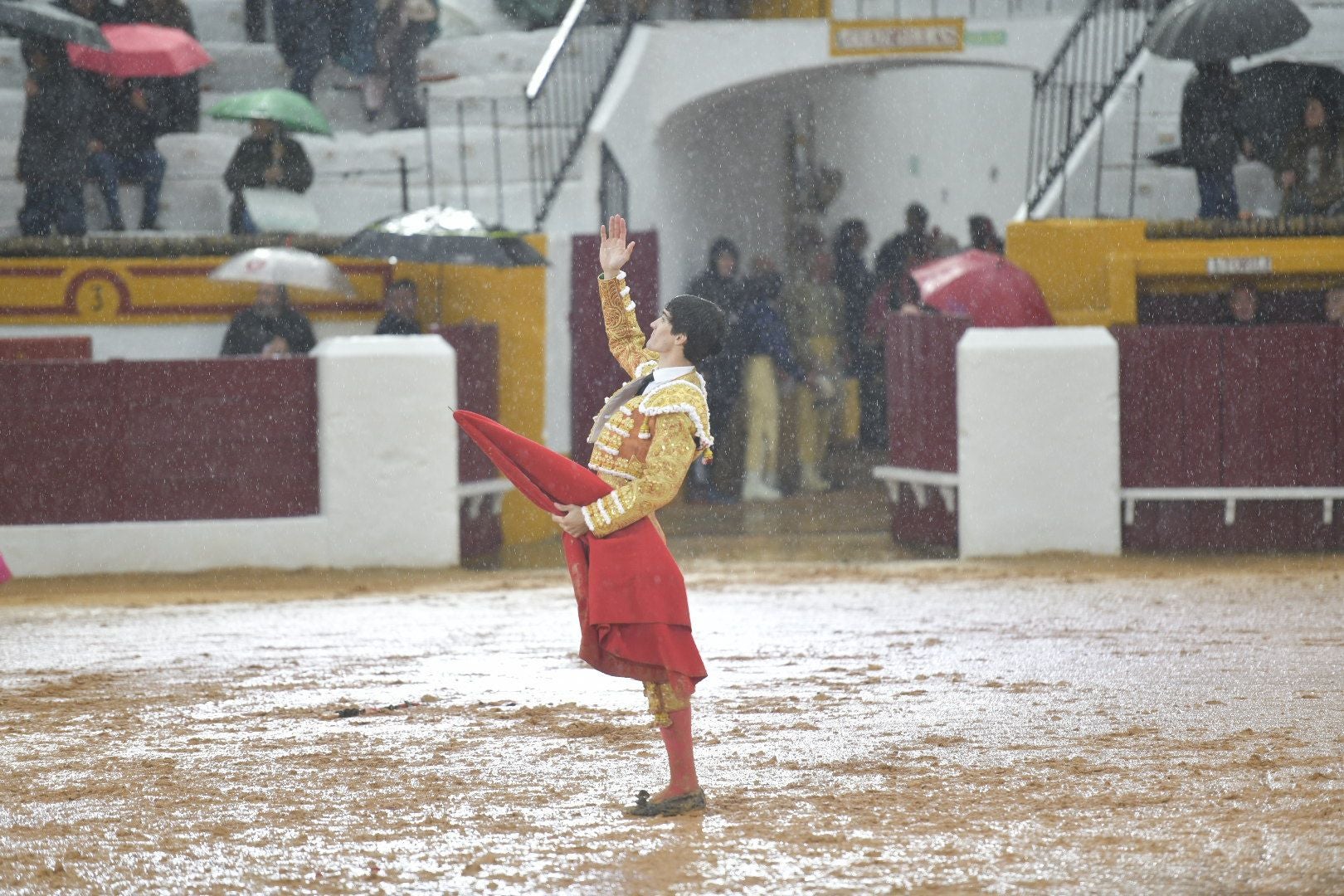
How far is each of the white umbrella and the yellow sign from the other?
16.6 feet

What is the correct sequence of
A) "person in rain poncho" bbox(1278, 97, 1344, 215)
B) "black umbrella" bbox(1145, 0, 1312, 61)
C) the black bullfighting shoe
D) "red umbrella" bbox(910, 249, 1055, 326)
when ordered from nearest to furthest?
the black bullfighting shoe, "red umbrella" bbox(910, 249, 1055, 326), "black umbrella" bbox(1145, 0, 1312, 61), "person in rain poncho" bbox(1278, 97, 1344, 215)

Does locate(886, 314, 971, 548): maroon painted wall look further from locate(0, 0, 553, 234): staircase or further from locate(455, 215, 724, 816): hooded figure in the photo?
locate(455, 215, 724, 816): hooded figure

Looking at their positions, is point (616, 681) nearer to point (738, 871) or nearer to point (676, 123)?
point (738, 871)

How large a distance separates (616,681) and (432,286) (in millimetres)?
5613

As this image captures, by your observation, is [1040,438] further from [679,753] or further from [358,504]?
[679,753]

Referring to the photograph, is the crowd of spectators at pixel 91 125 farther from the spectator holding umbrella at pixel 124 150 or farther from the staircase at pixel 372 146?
the staircase at pixel 372 146

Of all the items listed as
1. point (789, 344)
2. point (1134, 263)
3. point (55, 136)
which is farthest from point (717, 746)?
point (55, 136)

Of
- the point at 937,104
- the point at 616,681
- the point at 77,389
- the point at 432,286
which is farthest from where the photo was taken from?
the point at 937,104

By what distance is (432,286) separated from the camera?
12.0m

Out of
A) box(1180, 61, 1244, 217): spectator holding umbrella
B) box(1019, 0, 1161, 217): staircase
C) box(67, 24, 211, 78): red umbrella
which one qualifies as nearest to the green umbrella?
box(67, 24, 211, 78): red umbrella

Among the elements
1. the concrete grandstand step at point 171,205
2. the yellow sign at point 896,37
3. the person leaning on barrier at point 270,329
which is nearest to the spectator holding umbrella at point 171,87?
the concrete grandstand step at point 171,205

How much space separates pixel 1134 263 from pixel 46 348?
6564 millimetres

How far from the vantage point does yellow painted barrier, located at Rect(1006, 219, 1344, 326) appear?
37.2 feet

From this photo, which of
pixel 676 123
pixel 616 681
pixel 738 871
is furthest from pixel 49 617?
pixel 676 123
